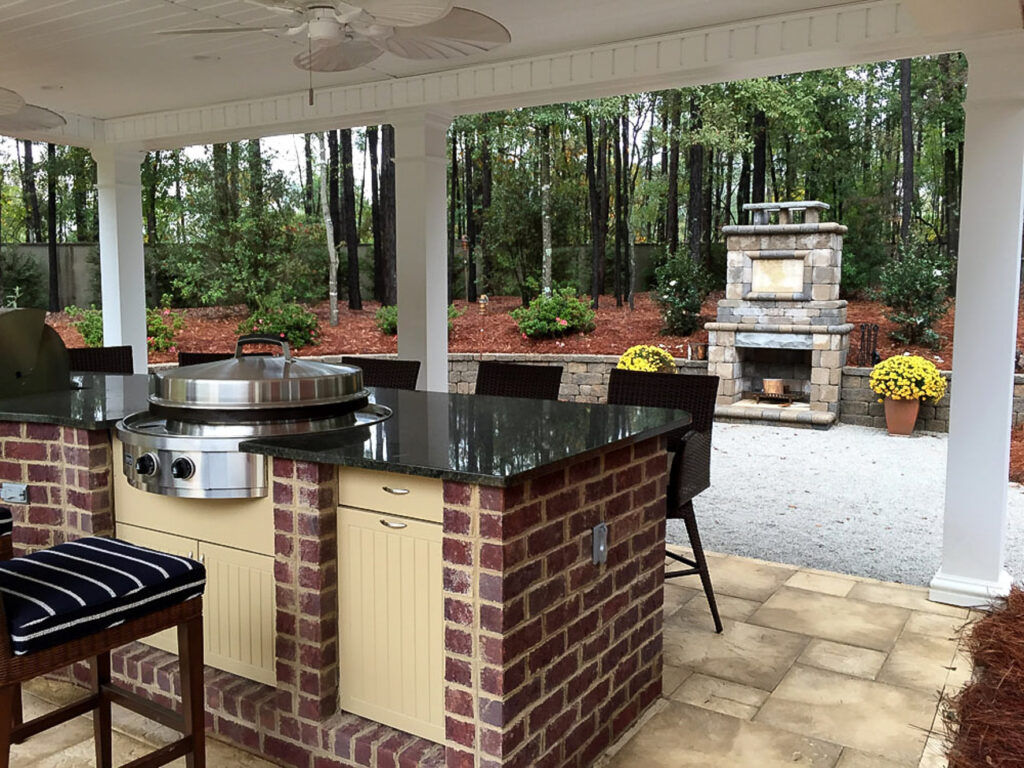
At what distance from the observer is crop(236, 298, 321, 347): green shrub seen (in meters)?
12.5

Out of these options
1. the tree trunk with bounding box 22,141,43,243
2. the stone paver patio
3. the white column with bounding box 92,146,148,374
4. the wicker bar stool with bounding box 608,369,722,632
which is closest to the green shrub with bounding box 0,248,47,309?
the tree trunk with bounding box 22,141,43,243

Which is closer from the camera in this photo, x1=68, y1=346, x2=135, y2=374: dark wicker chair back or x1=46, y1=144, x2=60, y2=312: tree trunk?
x1=68, y1=346, x2=135, y2=374: dark wicker chair back

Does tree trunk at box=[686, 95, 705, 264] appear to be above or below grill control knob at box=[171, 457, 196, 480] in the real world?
above

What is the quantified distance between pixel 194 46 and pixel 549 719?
12.6 feet

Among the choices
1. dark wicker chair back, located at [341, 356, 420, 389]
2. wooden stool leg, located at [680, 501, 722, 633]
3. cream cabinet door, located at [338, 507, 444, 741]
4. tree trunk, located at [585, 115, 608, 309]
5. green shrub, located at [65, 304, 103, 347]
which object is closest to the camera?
cream cabinet door, located at [338, 507, 444, 741]

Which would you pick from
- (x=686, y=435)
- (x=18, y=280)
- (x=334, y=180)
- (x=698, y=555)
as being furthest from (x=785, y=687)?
(x=18, y=280)

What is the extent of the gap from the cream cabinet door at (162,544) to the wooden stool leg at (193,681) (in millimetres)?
531

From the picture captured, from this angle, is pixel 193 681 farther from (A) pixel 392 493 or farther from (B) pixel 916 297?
(B) pixel 916 297

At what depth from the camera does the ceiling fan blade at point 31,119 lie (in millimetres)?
4414

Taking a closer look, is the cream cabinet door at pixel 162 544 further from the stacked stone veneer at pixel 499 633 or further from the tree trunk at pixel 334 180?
the tree trunk at pixel 334 180

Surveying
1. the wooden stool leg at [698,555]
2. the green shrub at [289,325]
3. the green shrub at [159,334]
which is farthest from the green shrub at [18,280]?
the wooden stool leg at [698,555]

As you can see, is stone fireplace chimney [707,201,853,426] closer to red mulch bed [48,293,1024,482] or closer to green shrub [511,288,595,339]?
red mulch bed [48,293,1024,482]

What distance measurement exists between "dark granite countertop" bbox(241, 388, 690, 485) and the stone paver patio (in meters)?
0.90

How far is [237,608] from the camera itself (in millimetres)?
2484
